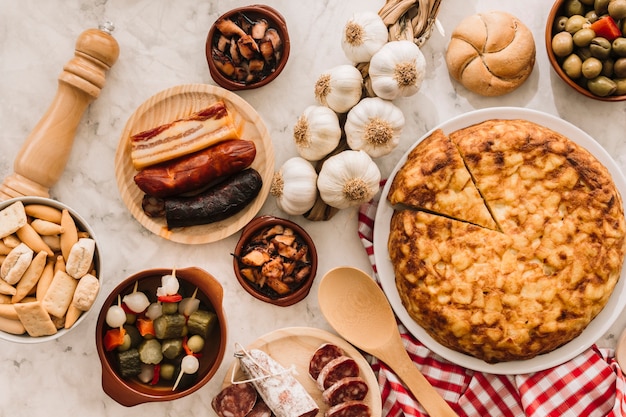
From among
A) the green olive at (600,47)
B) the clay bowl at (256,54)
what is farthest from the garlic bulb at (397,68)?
the green olive at (600,47)

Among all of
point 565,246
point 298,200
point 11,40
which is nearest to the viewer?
point 565,246

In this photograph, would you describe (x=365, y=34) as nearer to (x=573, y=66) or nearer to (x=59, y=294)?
(x=573, y=66)

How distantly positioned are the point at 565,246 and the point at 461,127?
2.77 ft

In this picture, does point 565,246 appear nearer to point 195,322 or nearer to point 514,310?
point 514,310

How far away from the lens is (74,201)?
3.64 m

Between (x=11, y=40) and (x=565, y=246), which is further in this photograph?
(x=11, y=40)

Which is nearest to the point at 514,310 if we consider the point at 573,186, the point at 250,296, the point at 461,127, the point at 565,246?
the point at 565,246

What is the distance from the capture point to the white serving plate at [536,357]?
3.30 meters

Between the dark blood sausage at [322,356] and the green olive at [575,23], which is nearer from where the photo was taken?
the green olive at [575,23]

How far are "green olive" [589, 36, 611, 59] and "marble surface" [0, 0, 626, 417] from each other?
0.35 metres

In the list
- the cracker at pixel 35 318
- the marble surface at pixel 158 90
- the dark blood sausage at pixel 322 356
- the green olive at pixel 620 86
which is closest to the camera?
the cracker at pixel 35 318

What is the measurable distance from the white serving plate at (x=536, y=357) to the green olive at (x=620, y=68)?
352 millimetres

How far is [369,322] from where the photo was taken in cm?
347

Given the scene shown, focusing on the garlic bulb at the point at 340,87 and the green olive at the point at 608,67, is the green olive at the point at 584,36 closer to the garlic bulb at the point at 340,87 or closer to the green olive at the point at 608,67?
the green olive at the point at 608,67
